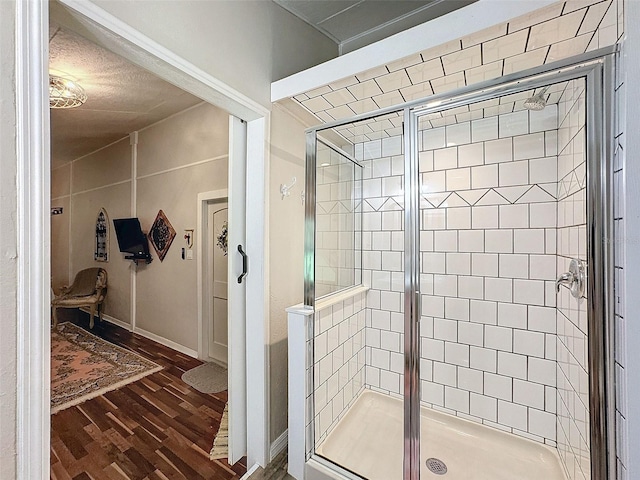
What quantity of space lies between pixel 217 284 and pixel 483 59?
301 centimetres

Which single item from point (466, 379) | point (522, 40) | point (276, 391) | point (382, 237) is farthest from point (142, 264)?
point (522, 40)

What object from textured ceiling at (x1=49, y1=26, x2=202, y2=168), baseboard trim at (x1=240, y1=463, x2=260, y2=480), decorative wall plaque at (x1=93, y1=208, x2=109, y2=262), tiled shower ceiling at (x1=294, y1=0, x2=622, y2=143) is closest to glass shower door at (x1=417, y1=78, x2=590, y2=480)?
tiled shower ceiling at (x1=294, y1=0, x2=622, y2=143)

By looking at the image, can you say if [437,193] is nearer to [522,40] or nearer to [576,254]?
[576,254]

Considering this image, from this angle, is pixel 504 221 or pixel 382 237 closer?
pixel 504 221

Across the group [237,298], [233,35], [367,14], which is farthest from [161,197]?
[367,14]

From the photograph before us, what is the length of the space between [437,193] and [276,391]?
5.60ft

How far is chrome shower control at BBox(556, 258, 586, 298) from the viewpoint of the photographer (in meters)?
1.28

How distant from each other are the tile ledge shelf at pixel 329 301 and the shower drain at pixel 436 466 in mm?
1059

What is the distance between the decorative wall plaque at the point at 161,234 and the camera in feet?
11.8

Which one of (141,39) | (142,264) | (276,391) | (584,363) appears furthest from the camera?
(142,264)

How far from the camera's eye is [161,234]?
370 centimetres

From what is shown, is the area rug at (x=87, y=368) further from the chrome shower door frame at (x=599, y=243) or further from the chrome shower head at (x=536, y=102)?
the chrome shower head at (x=536, y=102)

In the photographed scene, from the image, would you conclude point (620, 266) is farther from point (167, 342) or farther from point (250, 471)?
point (167, 342)

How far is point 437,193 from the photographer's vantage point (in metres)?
2.09
